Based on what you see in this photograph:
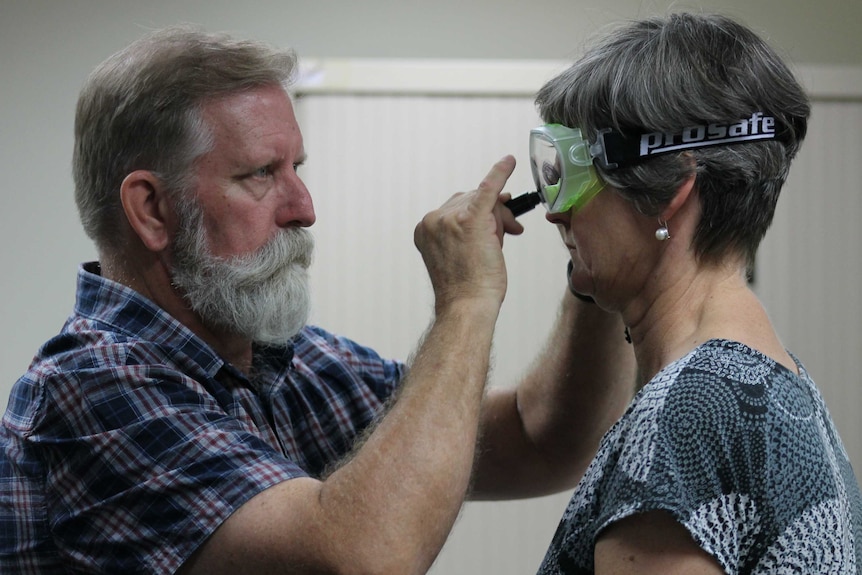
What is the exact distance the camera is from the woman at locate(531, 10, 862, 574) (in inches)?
44.8

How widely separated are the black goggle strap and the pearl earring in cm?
9

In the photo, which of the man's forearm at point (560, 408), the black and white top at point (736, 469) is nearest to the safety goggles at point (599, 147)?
the black and white top at point (736, 469)

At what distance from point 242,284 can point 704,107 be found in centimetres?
76

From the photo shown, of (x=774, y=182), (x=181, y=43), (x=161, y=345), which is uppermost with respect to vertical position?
(x=181, y=43)

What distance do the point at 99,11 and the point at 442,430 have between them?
7.45 feet

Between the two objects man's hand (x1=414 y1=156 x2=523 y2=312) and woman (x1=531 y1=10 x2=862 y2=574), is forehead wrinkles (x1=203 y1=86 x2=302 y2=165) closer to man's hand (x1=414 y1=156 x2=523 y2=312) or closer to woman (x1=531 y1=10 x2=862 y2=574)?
man's hand (x1=414 y1=156 x2=523 y2=312)

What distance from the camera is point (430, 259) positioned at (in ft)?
5.00

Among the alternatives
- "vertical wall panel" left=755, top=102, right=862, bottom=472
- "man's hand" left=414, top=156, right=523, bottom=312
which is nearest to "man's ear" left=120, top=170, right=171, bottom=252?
"man's hand" left=414, top=156, right=523, bottom=312

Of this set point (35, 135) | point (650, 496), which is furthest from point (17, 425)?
point (35, 135)

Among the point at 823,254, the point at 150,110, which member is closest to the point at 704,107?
the point at 150,110

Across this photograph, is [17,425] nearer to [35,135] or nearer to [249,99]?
[249,99]

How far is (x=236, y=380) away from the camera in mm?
1645

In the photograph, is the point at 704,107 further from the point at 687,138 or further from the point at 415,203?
the point at 415,203

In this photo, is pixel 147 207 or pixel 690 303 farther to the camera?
pixel 147 207
